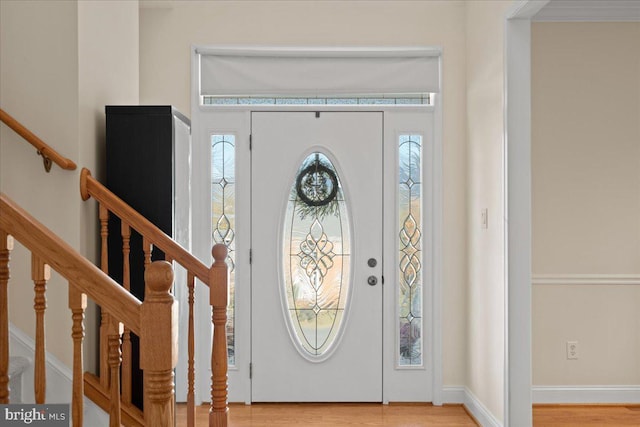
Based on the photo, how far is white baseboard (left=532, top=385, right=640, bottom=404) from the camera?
4.59m

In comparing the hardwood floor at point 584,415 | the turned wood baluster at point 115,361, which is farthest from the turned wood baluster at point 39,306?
the hardwood floor at point 584,415

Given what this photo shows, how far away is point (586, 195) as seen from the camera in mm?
4641

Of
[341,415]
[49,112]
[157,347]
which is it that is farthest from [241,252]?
[157,347]

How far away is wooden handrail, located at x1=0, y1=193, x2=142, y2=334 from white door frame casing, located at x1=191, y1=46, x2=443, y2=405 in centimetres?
270

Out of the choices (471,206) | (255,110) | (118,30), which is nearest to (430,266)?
(471,206)

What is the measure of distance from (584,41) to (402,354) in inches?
97.8

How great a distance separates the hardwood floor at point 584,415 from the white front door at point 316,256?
107 cm

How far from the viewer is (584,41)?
4.64m

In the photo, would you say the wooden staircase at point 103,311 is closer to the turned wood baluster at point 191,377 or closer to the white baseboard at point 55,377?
the turned wood baluster at point 191,377

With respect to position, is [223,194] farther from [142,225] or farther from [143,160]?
[142,225]

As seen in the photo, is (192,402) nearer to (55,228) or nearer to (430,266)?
(55,228)

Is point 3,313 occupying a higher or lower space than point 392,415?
higher

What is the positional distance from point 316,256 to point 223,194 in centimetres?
76

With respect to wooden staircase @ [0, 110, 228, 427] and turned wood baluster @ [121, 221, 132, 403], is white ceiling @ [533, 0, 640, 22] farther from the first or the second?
wooden staircase @ [0, 110, 228, 427]
